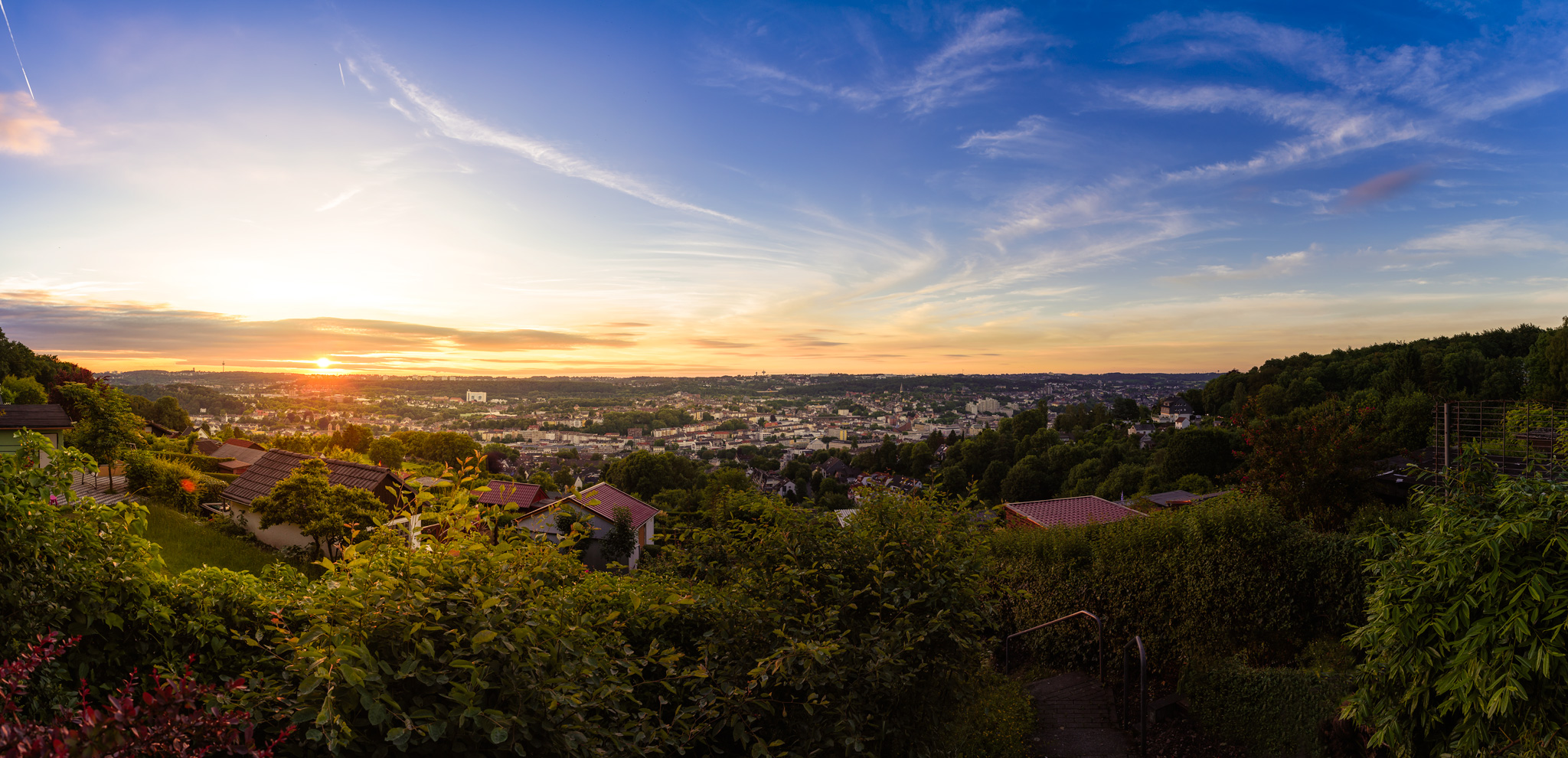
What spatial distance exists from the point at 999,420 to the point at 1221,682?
4852 centimetres

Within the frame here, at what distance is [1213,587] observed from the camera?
8.59 m

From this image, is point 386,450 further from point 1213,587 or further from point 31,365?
point 1213,587

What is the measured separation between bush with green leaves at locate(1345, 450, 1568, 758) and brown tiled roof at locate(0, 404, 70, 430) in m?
23.3

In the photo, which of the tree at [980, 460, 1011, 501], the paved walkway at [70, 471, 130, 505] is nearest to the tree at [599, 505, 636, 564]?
the paved walkway at [70, 471, 130, 505]

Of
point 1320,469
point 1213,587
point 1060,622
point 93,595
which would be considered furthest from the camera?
point 1320,469

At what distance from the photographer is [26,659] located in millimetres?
1958

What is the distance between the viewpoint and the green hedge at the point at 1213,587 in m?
8.38

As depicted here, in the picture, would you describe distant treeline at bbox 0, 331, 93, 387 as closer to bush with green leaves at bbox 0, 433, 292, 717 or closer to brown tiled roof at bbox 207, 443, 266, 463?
brown tiled roof at bbox 207, 443, 266, 463

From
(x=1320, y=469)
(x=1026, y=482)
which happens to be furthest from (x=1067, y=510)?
(x=1026, y=482)

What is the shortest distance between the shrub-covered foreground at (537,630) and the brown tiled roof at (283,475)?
13666mm

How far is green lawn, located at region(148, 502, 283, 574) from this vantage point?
38.5ft

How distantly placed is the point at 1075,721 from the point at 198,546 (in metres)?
16.3

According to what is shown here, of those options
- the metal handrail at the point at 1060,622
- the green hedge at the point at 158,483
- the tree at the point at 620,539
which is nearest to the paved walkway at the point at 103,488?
the green hedge at the point at 158,483

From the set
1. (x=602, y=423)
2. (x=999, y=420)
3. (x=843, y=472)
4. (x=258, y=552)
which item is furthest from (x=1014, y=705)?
(x=999, y=420)
